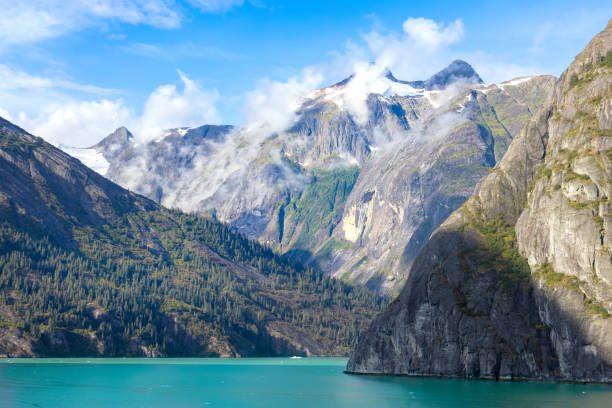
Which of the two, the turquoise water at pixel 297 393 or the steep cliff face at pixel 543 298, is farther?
the steep cliff face at pixel 543 298

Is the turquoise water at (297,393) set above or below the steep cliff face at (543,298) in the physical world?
below

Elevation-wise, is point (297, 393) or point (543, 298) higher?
point (543, 298)

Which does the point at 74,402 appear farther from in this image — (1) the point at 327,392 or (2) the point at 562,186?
(2) the point at 562,186

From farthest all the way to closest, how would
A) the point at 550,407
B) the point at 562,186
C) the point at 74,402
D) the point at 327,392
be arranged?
the point at 562,186 → the point at 327,392 → the point at 74,402 → the point at 550,407

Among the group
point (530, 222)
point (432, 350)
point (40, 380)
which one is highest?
point (530, 222)

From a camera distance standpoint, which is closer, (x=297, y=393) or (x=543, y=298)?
(x=297, y=393)

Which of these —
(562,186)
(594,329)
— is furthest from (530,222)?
(594,329)

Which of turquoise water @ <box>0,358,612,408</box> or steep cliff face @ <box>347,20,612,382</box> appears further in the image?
steep cliff face @ <box>347,20,612,382</box>

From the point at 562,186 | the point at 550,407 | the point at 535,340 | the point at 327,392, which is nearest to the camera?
the point at 550,407

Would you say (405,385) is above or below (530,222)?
below

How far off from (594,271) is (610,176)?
2521cm

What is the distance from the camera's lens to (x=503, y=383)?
554ft

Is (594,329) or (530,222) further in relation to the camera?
(530,222)

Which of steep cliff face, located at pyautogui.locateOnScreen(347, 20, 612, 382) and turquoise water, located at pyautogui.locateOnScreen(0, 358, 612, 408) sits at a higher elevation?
steep cliff face, located at pyautogui.locateOnScreen(347, 20, 612, 382)
